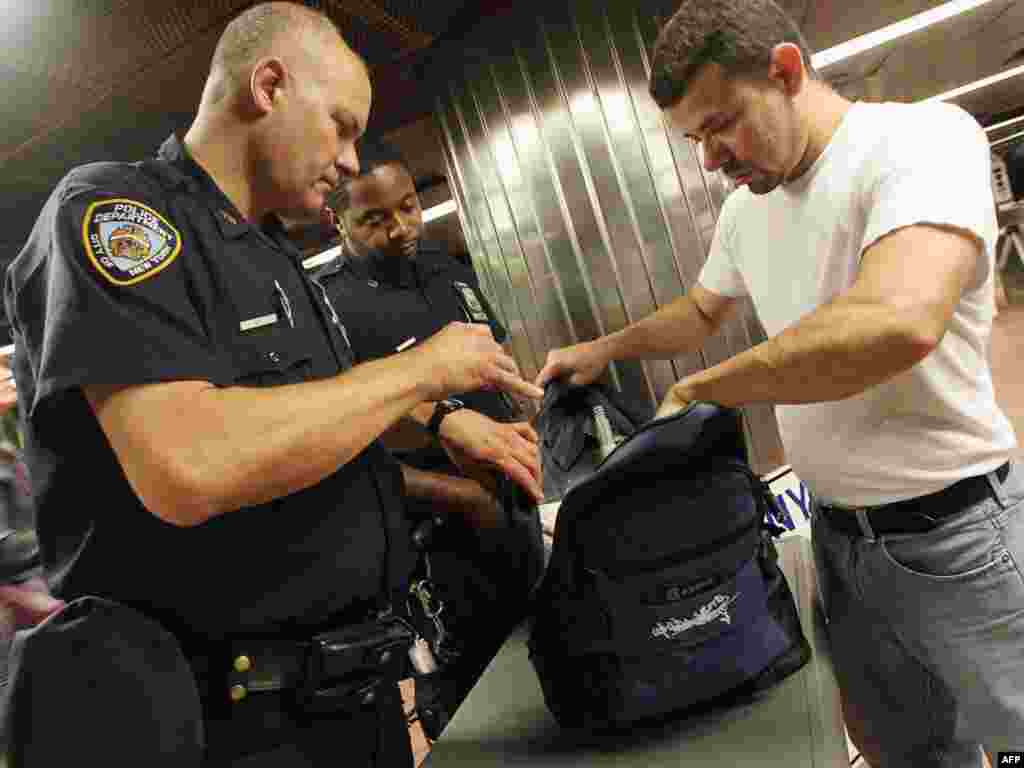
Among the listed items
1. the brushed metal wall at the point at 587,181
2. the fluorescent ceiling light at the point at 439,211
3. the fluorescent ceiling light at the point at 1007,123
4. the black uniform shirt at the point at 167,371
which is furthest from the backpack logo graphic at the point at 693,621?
the fluorescent ceiling light at the point at 1007,123

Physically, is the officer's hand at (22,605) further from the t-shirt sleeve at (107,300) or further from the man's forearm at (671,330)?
the man's forearm at (671,330)


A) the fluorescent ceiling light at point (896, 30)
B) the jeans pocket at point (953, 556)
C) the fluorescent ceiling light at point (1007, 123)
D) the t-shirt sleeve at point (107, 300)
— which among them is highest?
the fluorescent ceiling light at point (896, 30)

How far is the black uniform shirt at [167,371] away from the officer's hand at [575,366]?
632 millimetres

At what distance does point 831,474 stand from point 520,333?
2157mm

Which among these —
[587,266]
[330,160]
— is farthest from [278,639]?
[587,266]

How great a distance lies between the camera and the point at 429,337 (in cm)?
168

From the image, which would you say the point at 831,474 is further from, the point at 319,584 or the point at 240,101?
the point at 240,101

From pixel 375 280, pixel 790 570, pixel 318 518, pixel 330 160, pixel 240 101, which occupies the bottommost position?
pixel 790 570

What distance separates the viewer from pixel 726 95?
3.79 ft

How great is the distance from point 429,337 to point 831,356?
1.05 metres

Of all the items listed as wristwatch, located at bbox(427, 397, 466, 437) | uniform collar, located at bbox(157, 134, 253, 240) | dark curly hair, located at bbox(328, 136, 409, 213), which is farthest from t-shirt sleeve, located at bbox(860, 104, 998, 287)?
dark curly hair, located at bbox(328, 136, 409, 213)

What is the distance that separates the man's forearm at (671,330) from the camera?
1.64 metres

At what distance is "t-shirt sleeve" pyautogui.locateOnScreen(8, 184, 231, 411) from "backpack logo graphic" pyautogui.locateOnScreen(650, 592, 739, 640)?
0.70m

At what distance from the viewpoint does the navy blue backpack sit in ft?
2.93
